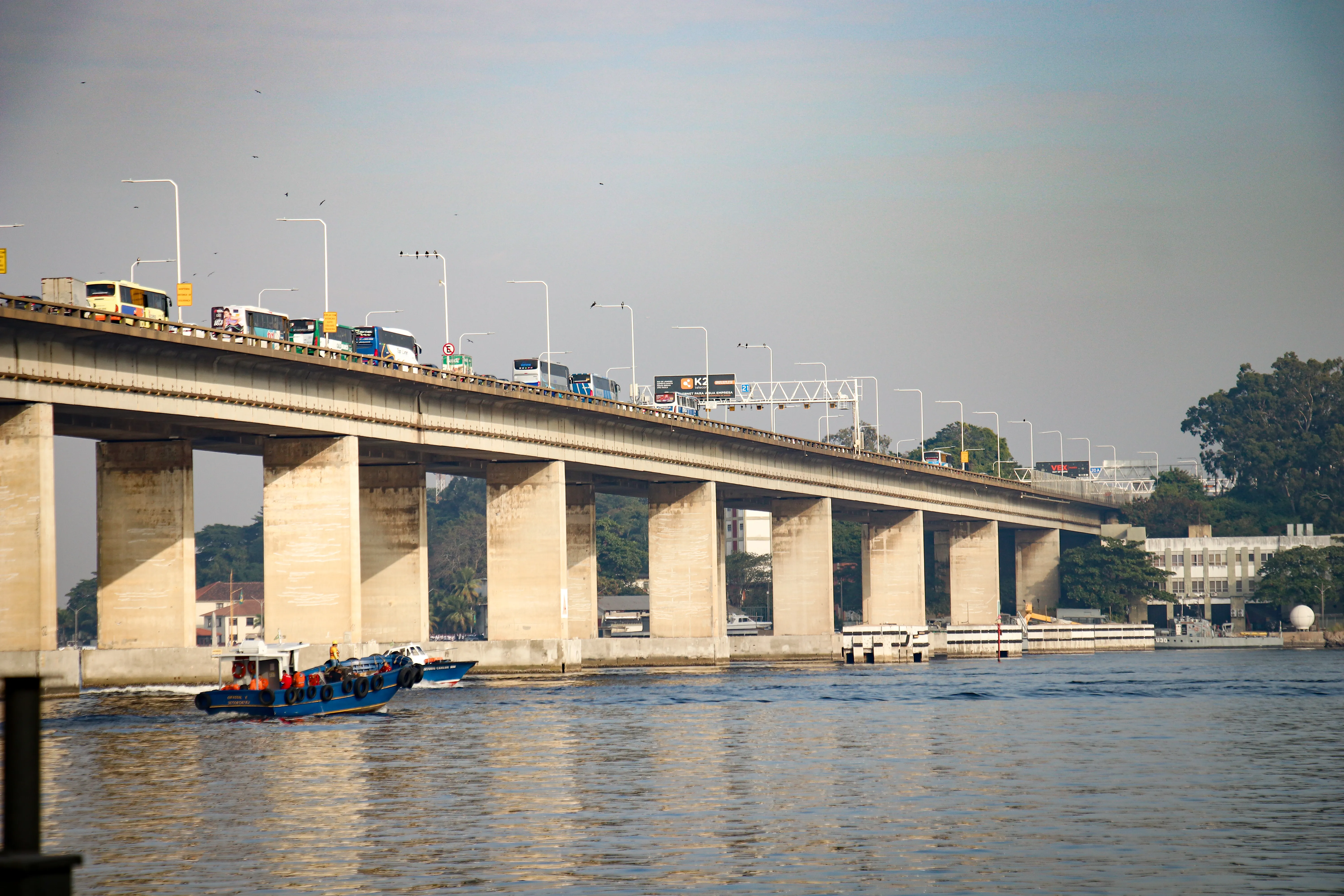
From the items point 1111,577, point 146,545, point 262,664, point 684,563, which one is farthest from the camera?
point 1111,577

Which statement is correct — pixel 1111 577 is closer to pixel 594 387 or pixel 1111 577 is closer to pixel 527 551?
pixel 594 387

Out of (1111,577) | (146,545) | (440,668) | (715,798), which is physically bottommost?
(440,668)

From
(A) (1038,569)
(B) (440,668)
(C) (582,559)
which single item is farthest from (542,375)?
(A) (1038,569)

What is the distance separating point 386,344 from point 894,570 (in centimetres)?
7342

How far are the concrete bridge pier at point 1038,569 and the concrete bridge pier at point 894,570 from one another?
42.6 metres

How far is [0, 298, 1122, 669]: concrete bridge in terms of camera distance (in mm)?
63562

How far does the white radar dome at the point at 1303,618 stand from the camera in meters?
175

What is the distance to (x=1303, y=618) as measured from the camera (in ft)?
576

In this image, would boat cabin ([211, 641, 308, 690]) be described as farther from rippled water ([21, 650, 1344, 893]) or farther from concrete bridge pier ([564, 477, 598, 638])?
concrete bridge pier ([564, 477, 598, 638])

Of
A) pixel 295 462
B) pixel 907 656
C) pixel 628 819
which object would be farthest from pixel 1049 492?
pixel 628 819

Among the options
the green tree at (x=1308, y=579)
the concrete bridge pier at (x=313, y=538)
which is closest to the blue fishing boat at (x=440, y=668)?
the concrete bridge pier at (x=313, y=538)

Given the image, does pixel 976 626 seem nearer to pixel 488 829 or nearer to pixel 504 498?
pixel 504 498

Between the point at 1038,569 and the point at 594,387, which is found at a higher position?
the point at 594,387

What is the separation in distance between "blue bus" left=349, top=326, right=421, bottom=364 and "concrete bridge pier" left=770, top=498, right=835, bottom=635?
4292 centimetres
